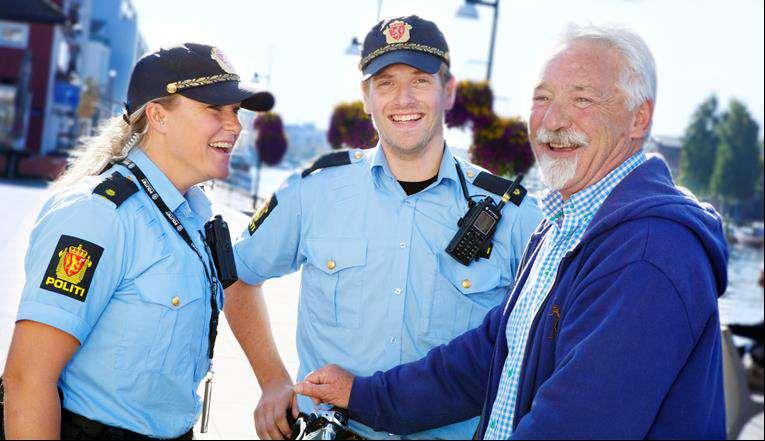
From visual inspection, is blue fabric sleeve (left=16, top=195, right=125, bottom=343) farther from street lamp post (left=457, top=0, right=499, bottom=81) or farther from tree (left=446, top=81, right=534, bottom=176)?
street lamp post (left=457, top=0, right=499, bottom=81)

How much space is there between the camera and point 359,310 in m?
3.12

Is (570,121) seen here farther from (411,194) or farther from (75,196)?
(75,196)

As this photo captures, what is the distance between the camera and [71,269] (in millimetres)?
2307

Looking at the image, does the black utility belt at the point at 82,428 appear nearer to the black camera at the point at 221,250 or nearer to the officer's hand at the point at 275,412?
the officer's hand at the point at 275,412

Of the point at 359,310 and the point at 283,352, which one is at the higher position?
the point at 359,310

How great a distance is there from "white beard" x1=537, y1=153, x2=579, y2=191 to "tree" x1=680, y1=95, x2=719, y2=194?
69763 millimetres

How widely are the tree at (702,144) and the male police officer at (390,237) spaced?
227 feet

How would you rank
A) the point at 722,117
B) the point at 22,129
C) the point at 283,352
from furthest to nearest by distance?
the point at 722,117
the point at 22,129
the point at 283,352

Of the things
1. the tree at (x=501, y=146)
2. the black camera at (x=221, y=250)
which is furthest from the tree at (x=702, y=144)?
the black camera at (x=221, y=250)

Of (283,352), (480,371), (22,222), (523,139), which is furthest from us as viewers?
(22,222)

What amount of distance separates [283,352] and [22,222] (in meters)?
10.3

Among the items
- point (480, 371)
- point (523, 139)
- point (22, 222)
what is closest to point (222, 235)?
point (480, 371)

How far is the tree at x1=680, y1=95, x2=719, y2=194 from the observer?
6994 cm

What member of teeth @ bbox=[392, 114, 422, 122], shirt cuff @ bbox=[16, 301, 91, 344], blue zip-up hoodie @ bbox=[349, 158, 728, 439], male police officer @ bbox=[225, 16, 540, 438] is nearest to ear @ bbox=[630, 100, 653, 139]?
blue zip-up hoodie @ bbox=[349, 158, 728, 439]
